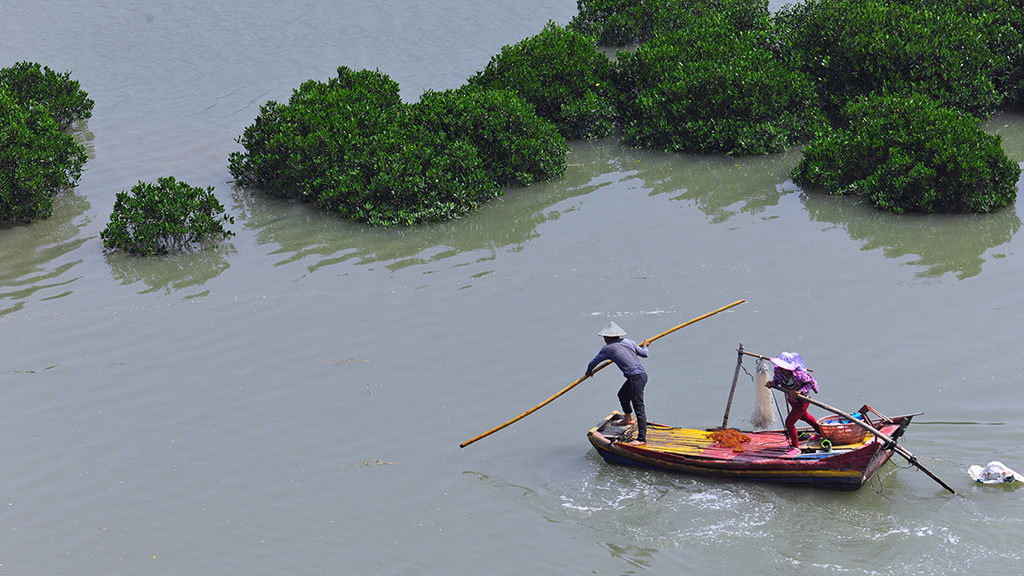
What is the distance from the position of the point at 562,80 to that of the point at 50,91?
41.1 ft

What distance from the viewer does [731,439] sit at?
1046cm

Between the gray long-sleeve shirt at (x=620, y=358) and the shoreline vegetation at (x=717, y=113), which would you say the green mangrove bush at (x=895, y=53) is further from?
the gray long-sleeve shirt at (x=620, y=358)

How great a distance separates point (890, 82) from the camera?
1955 cm

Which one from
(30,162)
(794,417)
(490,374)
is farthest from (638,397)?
(30,162)

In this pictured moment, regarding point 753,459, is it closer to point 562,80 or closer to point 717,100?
point 717,100

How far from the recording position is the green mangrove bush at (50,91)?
2283 centimetres

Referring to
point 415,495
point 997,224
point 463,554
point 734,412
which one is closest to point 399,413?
point 415,495

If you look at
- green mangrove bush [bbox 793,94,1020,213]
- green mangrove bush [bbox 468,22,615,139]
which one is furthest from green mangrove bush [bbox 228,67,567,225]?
green mangrove bush [bbox 793,94,1020,213]

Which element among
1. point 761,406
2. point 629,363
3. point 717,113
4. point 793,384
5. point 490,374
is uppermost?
point 717,113

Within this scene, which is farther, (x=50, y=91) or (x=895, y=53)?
(x=50, y=91)

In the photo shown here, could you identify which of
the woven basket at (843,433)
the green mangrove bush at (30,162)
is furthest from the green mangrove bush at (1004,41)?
the green mangrove bush at (30,162)

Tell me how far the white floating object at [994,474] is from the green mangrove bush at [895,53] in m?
11.1

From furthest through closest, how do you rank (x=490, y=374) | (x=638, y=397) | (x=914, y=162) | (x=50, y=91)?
(x=50, y=91) < (x=914, y=162) < (x=490, y=374) < (x=638, y=397)

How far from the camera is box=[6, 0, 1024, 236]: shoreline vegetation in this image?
56.1 ft
